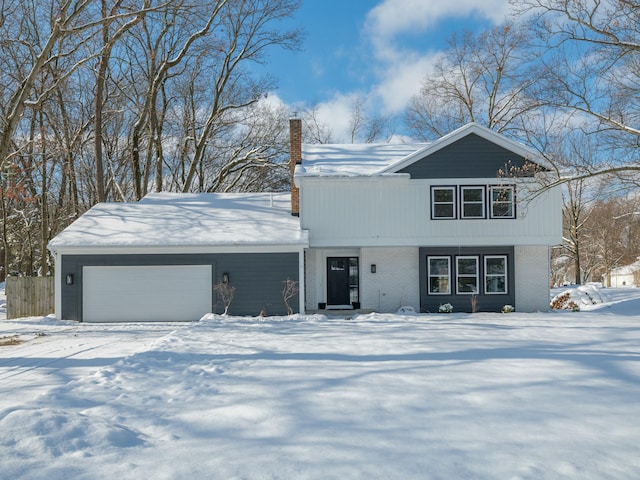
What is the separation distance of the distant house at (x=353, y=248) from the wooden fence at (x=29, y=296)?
2488 mm

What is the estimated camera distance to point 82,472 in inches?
141

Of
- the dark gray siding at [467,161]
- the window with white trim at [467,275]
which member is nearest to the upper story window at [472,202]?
the dark gray siding at [467,161]

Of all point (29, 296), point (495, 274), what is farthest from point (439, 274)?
point (29, 296)

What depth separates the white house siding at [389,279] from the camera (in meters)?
17.7

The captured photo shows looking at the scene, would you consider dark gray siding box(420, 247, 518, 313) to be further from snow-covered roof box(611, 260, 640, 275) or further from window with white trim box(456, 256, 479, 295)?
snow-covered roof box(611, 260, 640, 275)

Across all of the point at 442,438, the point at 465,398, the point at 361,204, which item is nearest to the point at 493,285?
the point at 361,204

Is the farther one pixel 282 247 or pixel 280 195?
pixel 280 195

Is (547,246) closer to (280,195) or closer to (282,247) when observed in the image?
(282,247)

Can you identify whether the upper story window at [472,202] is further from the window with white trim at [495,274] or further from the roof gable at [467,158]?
the window with white trim at [495,274]

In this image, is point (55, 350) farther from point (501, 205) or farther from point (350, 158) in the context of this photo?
point (501, 205)

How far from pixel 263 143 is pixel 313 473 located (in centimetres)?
2885

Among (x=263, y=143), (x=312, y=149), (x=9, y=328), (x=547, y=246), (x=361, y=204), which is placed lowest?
(x=9, y=328)

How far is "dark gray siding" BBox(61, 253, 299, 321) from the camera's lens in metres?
16.6

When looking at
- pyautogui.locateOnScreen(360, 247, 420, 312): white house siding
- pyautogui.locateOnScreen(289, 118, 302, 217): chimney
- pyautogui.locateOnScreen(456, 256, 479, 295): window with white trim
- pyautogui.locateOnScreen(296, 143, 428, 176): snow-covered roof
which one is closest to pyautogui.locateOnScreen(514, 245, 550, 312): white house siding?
pyautogui.locateOnScreen(456, 256, 479, 295): window with white trim
